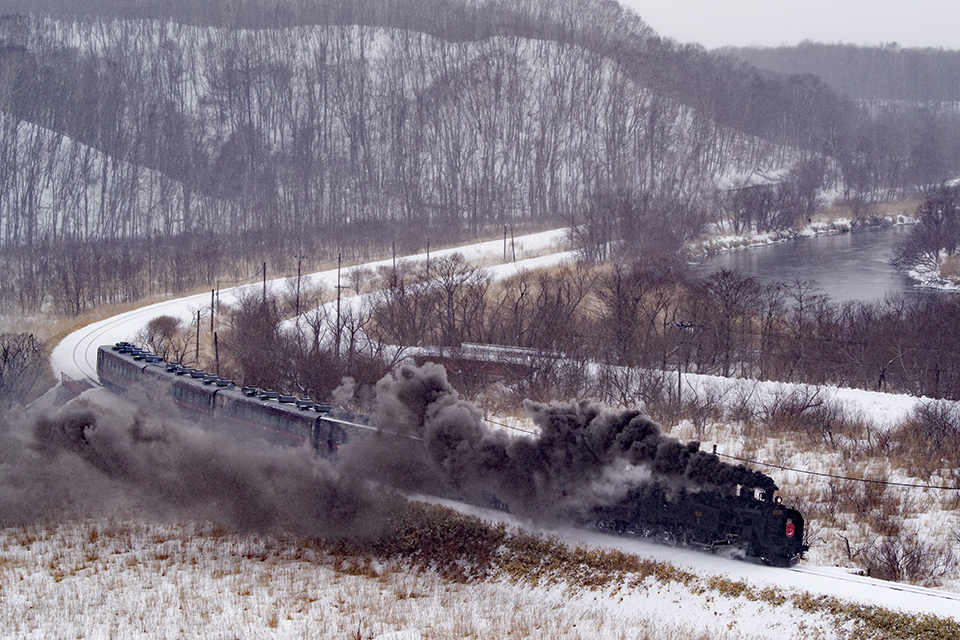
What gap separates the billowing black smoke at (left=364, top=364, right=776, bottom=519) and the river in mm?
49835

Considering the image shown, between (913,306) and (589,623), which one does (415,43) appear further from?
(589,623)

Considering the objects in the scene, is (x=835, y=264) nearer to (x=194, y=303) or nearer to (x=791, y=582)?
(x=194, y=303)

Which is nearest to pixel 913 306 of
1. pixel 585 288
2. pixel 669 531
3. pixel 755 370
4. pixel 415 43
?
pixel 755 370

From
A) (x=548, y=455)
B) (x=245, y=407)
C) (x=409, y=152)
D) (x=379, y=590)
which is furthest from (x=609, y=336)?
(x=409, y=152)

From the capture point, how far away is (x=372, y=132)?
12469 centimetres

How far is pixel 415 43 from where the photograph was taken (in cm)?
13350

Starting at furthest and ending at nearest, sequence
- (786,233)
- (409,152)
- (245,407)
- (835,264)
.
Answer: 1. (409,152)
2. (786,233)
3. (835,264)
4. (245,407)

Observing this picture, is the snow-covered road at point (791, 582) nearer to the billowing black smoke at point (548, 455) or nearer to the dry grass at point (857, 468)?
the billowing black smoke at point (548, 455)

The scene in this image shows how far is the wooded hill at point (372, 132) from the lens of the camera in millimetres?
99438

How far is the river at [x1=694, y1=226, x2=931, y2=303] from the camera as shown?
70.7 meters

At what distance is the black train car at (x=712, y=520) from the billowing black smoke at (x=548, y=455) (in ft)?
0.93

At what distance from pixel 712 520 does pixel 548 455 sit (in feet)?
13.9

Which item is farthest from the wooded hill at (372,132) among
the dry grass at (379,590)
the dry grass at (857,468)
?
the dry grass at (379,590)

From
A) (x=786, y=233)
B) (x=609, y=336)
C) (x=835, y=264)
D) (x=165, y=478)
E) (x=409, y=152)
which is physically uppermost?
(x=409, y=152)
